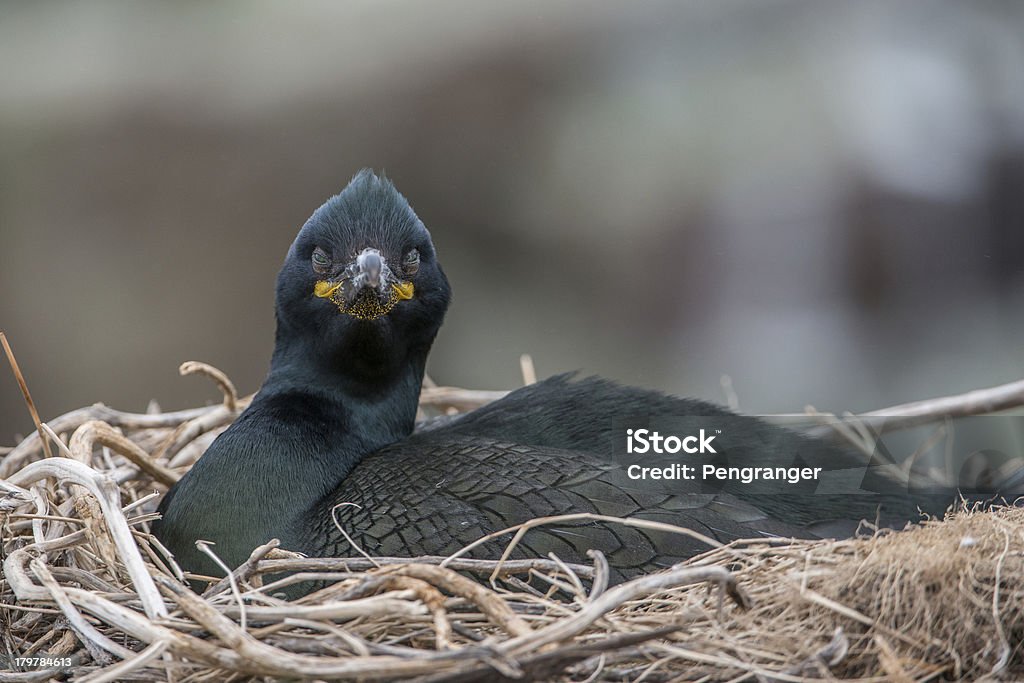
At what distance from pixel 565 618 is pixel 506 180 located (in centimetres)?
361

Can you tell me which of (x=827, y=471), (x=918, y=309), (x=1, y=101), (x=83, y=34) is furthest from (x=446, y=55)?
(x=827, y=471)

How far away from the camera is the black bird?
179 centimetres

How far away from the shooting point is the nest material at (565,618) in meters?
1.25

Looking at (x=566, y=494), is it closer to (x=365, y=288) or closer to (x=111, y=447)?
(x=365, y=288)

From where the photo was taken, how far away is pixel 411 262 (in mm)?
2281

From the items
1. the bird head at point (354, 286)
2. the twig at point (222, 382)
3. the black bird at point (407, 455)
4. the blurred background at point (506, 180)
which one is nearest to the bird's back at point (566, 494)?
the black bird at point (407, 455)

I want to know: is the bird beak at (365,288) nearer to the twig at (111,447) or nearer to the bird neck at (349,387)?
the bird neck at (349,387)

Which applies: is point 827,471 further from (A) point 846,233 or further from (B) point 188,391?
(B) point 188,391

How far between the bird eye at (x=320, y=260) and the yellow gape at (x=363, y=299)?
30mm

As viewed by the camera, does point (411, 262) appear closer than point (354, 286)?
No

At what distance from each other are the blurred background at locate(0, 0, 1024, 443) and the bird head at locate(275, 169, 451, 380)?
2181mm

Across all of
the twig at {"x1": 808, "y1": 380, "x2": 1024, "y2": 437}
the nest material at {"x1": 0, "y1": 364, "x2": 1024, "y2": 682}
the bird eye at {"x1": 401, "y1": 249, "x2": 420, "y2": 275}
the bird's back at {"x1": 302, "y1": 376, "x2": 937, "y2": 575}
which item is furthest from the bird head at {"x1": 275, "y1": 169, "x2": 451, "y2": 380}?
the twig at {"x1": 808, "y1": 380, "x2": 1024, "y2": 437}

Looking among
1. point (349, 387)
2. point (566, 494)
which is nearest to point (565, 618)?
point (566, 494)

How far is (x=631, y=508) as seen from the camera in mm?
1782
